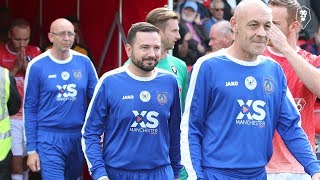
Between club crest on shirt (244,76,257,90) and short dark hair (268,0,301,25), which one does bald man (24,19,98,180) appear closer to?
short dark hair (268,0,301,25)

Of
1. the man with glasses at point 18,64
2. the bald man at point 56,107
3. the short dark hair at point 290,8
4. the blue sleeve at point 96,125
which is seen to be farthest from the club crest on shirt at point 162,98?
the man with glasses at point 18,64

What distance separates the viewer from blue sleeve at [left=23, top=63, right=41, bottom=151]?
366 inches

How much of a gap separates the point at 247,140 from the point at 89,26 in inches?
238

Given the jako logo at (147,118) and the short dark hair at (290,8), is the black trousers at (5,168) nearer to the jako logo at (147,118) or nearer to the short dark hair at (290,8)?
the jako logo at (147,118)

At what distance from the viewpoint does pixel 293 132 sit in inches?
238

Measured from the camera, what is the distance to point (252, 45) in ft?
19.0

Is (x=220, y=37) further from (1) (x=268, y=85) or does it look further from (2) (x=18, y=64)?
(1) (x=268, y=85)

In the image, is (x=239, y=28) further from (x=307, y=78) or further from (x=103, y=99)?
(x=103, y=99)

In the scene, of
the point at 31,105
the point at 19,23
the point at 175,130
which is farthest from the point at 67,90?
the point at 175,130

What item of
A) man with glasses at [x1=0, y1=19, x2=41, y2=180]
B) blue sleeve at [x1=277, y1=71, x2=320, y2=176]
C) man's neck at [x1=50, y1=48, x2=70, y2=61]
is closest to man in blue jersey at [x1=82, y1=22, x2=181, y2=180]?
blue sleeve at [x1=277, y1=71, x2=320, y2=176]

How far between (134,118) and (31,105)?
102 inches

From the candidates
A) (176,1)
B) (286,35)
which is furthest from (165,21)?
(176,1)

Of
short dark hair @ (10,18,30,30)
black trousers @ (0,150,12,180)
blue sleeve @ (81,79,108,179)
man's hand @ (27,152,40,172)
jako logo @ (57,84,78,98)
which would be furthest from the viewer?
short dark hair @ (10,18,30,30)

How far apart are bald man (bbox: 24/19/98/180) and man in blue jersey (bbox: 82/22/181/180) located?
88.0 inches
